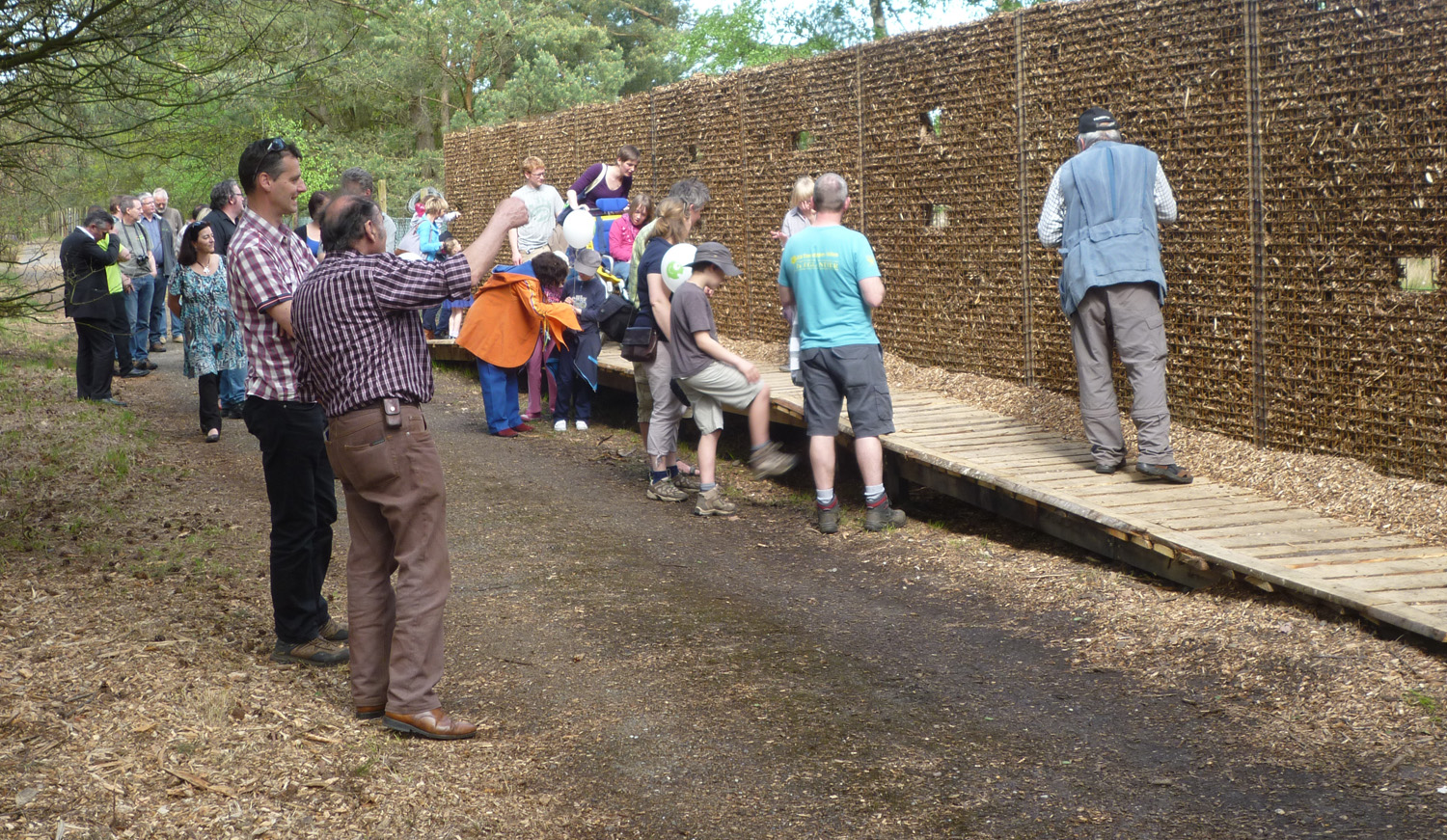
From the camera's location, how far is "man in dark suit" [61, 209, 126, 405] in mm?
11617

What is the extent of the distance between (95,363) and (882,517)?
9180mm

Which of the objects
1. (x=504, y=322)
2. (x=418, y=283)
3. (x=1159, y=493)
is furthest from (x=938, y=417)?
(x=418, y=283)

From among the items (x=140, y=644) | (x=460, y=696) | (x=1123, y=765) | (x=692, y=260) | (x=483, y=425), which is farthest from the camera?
(x=483, y=425)

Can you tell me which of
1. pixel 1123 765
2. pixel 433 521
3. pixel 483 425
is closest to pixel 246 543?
pixel 433 521

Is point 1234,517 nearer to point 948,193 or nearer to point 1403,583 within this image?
point 1403,583

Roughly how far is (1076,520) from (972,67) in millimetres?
4498

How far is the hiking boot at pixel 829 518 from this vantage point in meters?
7.76

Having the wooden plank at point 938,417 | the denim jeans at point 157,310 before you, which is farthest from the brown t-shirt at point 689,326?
the denim jeans at point 157,310

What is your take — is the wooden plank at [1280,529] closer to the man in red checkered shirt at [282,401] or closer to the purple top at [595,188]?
the man in red checkered shirt at [282,401]

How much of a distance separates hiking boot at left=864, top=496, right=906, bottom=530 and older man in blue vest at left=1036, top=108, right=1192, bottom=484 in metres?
1.37

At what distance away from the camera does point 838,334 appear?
7.49 m

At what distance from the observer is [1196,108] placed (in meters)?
7.59

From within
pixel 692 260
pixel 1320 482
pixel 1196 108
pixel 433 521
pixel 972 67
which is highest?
pixel 972 67

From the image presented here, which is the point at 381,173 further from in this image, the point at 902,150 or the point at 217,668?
the point at 217,668
